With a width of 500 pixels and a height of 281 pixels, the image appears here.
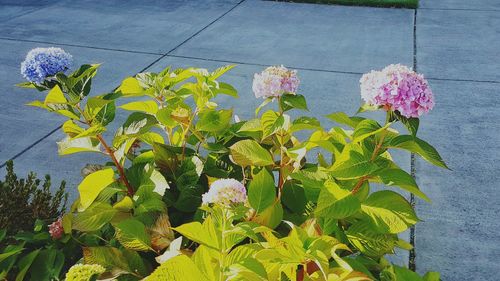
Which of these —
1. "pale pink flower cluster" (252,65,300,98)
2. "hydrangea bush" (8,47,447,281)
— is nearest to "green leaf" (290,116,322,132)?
"hydrangea bush" (8,47,447,281)

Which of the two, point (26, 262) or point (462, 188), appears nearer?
point (26, 262)

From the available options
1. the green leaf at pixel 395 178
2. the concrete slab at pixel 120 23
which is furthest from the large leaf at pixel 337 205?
the concrete slab at pixel 120 23

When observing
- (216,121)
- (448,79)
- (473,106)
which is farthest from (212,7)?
(216,121)

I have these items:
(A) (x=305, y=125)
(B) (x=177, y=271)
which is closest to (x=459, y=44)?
(A) (x=305, y=125)

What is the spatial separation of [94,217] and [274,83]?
703mm

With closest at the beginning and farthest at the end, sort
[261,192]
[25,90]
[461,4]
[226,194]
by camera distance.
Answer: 1. [226,194]
2. [261,192]
3. [25,90]
4. [461,4]

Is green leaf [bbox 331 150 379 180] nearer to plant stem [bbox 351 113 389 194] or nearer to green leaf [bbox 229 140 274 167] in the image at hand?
plant stem [bbox 351 113 389 194]

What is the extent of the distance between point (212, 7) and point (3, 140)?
3991 millimetres

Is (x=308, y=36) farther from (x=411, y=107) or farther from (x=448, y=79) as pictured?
(x=411, y=107)

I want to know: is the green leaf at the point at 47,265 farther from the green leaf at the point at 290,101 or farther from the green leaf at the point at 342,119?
the green leaf at the point at 342,119

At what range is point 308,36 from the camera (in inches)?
238

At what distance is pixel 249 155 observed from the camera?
190 centimetres

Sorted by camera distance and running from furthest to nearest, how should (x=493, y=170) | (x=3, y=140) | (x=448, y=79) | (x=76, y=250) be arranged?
(x=448, y=79)
(x=3, y=140)
(x=493, y=170)
(x=76, y=250)

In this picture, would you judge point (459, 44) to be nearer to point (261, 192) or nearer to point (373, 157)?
point (373, 157)
